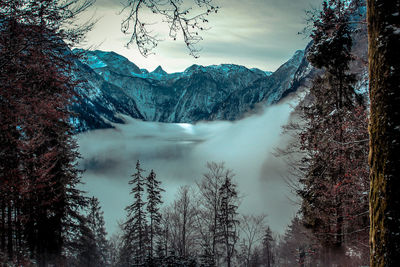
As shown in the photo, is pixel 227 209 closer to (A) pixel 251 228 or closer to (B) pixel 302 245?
(B) pixel 302 245

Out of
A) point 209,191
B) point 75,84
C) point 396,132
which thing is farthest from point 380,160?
point 209,191

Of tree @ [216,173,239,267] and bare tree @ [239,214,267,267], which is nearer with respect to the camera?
tree @ [216,173,239,267]

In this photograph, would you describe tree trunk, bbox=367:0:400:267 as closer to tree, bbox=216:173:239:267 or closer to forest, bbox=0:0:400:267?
forest, bbox=0:0:400:267

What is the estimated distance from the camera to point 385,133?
7.43ft

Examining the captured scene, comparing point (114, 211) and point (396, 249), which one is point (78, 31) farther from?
point (114, 211)

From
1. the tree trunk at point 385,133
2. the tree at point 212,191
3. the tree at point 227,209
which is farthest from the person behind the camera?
the tree at point 227,209

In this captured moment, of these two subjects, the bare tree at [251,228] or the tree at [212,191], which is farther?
the bare tree at [251,228]

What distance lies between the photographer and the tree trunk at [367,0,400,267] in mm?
2166

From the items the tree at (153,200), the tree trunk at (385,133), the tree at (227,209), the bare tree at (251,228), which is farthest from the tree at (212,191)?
the tree trunk at (385,133)

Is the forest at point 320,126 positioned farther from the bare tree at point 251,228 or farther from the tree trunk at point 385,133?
the bare tree at point 251,228

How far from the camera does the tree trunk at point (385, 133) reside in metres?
2.17

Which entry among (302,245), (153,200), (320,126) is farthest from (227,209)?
(320,126)

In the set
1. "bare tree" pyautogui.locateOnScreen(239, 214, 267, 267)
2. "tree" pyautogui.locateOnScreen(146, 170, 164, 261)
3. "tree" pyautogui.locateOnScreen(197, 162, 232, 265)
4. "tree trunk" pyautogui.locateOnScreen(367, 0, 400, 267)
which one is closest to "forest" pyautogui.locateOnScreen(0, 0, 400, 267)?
"tree trunk" pyautogui.locateOnScreen(367, 0, 400, 267)

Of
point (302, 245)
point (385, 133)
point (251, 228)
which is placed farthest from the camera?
point (251, 228)
